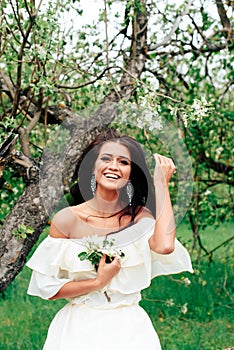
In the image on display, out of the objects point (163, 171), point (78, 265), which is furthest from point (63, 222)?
point (163, 171)

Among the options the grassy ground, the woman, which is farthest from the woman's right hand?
the grassy ground

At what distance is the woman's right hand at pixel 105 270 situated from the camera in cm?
Answer: 258

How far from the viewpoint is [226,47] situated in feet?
15.7

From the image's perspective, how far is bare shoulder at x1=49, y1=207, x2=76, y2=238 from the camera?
2668 mm

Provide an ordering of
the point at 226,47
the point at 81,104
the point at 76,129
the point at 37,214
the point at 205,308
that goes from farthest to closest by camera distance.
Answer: the point at 205,308
the point at 81,104
the point at 226,47
the point at 37,214
the point at 76,129

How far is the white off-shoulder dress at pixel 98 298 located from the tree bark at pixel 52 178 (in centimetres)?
23

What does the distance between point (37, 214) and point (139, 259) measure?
102 cm

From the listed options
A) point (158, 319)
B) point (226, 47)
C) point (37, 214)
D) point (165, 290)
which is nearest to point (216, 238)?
point (165, 290)

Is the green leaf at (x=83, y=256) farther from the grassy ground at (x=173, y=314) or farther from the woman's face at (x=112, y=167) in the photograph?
the grassy ground at (x=173, y=314)

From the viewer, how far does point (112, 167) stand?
2.51m

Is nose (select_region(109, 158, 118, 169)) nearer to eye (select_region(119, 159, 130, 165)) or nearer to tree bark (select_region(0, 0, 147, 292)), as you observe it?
eye (select_region(119, 159, 130, 165))

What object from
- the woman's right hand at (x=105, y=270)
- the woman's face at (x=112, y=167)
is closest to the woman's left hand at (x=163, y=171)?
the woman's face at (x=112, y=167)

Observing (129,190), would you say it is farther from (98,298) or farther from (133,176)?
(98,298)

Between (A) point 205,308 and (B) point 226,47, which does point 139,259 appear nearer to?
(B) point 226,47
